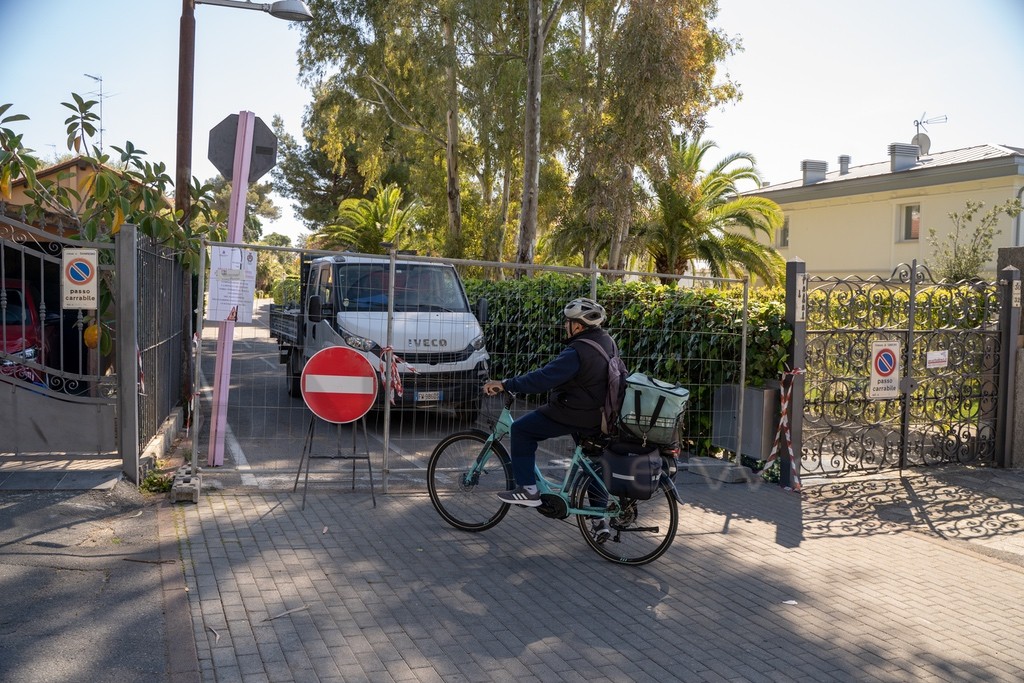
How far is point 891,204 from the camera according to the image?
32594mm

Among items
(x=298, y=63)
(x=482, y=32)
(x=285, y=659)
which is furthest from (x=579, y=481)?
(x=298, y=63)

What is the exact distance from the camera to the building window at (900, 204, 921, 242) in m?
31.9

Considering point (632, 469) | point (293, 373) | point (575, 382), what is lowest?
point (632, 469)

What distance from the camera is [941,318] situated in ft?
33.5

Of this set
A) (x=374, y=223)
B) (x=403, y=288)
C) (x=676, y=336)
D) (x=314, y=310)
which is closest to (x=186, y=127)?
(x=314, y=310)

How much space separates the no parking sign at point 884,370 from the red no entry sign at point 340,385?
528 centimetres

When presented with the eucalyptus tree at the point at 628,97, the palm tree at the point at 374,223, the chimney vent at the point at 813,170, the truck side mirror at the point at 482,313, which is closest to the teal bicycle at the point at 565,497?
the truck side mirror at the point at 482,313

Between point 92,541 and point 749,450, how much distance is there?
20.2 feet

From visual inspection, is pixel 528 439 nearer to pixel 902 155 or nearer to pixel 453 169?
pixel 453 169

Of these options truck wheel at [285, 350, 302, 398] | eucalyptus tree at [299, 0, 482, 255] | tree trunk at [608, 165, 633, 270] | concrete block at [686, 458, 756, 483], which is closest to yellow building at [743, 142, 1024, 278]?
tree trunk at [608, 165, 633, 270]

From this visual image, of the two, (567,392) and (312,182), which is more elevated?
(312,182)

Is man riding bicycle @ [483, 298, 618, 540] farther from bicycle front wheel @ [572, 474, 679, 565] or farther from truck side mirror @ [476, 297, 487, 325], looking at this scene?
truck side mirror @ [476, 297, 487, 325]

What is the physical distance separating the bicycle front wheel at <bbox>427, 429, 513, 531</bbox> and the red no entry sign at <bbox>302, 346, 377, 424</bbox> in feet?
2.92

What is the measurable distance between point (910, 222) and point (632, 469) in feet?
97.8
